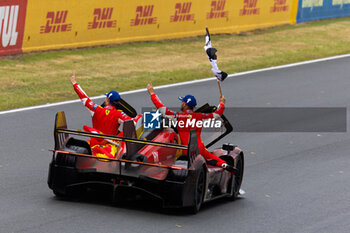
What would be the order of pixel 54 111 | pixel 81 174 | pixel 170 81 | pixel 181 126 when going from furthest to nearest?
pixel 170 81, pixel 54 111, pixel 181 126, pixel 81 174

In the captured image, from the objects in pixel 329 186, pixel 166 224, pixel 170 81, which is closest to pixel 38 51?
pixel 170 81

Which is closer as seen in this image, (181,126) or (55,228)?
(55,228)

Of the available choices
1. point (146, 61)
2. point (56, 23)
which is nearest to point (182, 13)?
point (146, 61)

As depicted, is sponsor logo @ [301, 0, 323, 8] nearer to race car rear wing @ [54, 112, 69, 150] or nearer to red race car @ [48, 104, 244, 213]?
red race car @ [48, 104, 244, 213]

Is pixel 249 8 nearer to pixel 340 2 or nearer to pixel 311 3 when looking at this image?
pixel 311 3

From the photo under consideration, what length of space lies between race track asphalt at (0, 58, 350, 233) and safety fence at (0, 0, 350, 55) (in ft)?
13.7

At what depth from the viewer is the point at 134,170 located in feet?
33.1

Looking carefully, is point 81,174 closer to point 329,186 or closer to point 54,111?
point 329,186

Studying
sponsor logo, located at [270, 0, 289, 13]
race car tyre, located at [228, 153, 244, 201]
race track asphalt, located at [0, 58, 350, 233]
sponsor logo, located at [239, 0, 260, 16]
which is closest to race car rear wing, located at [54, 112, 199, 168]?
race track asphalt, located at [0, 58, 350, 233]

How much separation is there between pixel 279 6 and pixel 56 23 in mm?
11760

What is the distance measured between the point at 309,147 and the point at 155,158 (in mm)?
6289

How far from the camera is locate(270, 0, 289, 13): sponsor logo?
3180cm

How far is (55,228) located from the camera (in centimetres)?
941

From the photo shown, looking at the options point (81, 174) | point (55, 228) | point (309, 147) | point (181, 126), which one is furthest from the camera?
point (309, 147)
